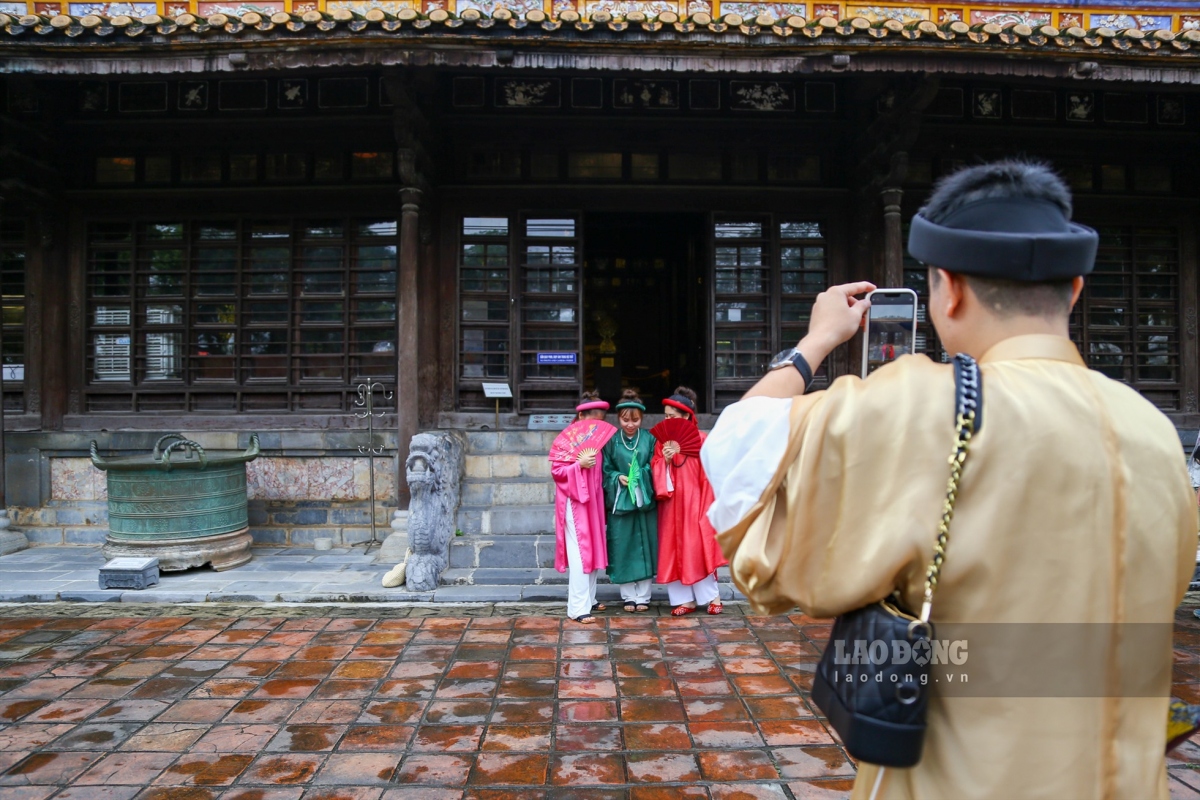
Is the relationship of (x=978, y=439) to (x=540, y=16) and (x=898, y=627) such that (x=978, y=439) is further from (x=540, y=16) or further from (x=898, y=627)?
(x=540, y=16)

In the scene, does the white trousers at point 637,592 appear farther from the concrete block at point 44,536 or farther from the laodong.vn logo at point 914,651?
the concrete block at point 44,536

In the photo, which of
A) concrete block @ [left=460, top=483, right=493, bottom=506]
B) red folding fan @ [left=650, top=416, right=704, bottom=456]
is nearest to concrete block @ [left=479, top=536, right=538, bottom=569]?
concrete block @ [left=460, top=483, right=493, bottom=506]

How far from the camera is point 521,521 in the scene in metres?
7.21

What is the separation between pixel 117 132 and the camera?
27.9 feet

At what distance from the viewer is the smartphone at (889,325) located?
1.75 metres

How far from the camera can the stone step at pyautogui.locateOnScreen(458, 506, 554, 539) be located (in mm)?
7172

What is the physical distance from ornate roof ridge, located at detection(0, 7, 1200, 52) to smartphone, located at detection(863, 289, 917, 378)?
5.34 meters

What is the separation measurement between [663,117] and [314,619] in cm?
648

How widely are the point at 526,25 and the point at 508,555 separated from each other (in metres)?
4.74

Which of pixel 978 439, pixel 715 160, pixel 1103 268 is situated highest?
pixel 715 160

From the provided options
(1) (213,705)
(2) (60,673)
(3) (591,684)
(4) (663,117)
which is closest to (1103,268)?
(4) (663,117)

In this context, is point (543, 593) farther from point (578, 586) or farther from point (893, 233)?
point (893, 233)

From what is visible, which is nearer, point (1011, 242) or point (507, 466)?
point (1011, 242)

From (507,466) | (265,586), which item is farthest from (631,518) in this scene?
(265,586)
